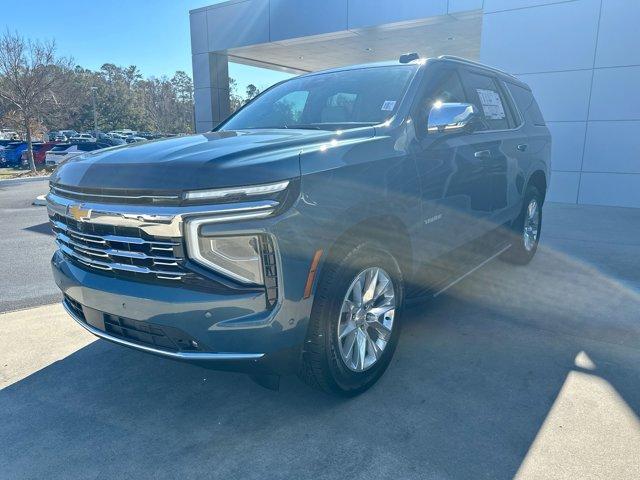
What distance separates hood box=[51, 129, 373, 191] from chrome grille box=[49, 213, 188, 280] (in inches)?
8.9

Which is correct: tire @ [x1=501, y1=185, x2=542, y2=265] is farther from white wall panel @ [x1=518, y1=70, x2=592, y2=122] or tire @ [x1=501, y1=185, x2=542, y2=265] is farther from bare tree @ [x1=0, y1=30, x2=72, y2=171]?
bare tree @ [x1=0, y1=30, x2=72, y2=171]

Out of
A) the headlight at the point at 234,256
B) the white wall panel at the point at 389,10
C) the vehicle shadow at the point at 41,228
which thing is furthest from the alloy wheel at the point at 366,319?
the white wall panel at the point at 389,10

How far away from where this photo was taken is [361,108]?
11.1 feet

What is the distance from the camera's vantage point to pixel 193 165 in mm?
2215

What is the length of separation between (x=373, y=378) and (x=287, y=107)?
2217mm

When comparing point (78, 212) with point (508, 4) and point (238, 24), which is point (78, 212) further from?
point (238, 24)

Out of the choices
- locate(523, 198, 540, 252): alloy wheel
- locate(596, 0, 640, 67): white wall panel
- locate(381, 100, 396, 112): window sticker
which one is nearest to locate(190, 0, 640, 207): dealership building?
locate(596, 0, 640, 67): white wall panel

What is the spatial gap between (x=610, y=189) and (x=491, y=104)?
7.60 m

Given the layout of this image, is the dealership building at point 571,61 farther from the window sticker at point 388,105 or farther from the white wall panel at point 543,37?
the window sticker at point 388,105

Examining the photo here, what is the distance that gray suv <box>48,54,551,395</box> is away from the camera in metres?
2.20

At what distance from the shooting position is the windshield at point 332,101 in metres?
3.31

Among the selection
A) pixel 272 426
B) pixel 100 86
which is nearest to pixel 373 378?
pixel 272 426

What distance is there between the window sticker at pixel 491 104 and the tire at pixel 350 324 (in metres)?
2.07

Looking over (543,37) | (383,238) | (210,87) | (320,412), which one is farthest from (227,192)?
(210,87)
